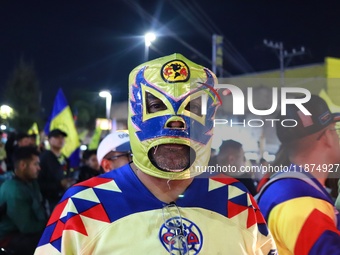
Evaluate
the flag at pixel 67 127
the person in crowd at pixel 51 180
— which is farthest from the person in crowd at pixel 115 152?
the flag at pixel 67 127

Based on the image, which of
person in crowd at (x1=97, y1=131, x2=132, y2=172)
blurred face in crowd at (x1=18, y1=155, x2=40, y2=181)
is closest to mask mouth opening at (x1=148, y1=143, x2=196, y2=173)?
person in crowd at (x1=97, y1=131, x2=132, y2=172)

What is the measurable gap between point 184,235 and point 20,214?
10.2 ft

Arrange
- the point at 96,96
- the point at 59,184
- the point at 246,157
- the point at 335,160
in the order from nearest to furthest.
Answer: the point at 335,160 → the point at 246,157 → the point at 59,184 → the point at 96,96

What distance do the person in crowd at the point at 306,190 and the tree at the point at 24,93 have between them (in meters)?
40.1

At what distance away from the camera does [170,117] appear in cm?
191

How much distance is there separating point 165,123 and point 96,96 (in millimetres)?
45773

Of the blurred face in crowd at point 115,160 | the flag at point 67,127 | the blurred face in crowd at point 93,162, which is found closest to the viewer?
the blurred face in crowd at point 115,160

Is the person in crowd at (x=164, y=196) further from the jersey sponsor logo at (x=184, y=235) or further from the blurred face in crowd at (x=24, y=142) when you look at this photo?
the blurred face in crowd at (x=24, y=142)

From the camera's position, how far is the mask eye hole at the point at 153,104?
6.43ft

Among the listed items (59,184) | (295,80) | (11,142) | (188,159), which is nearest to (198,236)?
(188,159)

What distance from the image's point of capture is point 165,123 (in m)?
1.91

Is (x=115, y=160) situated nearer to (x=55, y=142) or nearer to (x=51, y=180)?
(x=51, y=180)

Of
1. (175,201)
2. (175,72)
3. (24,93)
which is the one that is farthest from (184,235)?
(24,93)

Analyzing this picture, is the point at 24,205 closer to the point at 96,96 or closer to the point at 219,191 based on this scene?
the point at 219,191
